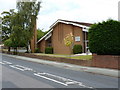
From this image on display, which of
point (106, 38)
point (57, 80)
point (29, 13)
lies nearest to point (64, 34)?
point (29, 13)

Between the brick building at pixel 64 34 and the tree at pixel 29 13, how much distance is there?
4.08 m

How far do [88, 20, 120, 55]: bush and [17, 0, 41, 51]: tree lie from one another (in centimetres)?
1902

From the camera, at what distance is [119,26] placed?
16.0 metres

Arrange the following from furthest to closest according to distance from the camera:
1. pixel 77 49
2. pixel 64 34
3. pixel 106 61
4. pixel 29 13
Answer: pixel 29 13 < pixel 64 34 < pixel 77 49 < pixel 106 61

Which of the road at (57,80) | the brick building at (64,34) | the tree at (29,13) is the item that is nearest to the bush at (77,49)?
the brick building at (64,34)

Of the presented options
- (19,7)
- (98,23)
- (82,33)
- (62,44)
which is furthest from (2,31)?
(98,23)

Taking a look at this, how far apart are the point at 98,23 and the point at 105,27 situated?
0.94m

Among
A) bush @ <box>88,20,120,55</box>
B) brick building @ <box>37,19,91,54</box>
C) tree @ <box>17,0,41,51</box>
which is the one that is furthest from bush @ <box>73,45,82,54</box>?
bush @ <box>88,20,120,55</box>

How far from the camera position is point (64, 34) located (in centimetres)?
3409

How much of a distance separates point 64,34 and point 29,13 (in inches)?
299

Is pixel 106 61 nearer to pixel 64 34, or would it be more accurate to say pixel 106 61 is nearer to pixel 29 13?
pixel 64 34

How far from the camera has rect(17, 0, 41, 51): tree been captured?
112 ft

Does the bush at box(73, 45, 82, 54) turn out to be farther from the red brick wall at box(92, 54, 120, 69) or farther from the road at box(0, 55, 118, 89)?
the road at box(0, 55, 118, 89)

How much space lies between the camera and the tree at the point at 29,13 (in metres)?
34.2
